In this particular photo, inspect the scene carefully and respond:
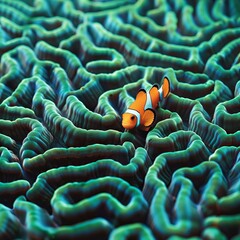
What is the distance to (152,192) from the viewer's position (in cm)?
210

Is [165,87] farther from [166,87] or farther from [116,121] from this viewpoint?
[116,121]

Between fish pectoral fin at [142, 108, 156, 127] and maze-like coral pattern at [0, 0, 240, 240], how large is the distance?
0.18 ft

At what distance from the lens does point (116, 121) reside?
2678 millimetres

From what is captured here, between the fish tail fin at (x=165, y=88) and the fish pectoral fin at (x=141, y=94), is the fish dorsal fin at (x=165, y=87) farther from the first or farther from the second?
the fish pectoral fin at (x=141, y=94)

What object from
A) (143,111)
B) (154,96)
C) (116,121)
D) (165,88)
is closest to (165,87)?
(165,88)

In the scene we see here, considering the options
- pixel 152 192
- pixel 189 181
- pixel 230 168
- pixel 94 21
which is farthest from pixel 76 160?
pixel 94 21

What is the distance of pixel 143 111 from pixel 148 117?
0.19 ft

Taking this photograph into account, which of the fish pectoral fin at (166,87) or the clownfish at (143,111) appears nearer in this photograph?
the clownfish at (143,111)

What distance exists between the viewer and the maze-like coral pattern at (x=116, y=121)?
196 cm

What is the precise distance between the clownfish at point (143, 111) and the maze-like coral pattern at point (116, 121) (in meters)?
0.07

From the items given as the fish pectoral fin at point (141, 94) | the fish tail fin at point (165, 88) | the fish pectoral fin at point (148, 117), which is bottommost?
the fish pectoral fin at point (148, 117)

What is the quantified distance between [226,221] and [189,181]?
0.34 m

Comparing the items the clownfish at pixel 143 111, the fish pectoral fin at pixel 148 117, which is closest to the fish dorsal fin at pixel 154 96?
the clownfish at pixel 143 111

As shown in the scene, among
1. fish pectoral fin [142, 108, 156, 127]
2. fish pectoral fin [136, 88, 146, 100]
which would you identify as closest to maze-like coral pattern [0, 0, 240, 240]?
fish pectoral fin [142, 108, 156, 127]
